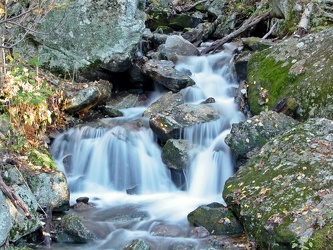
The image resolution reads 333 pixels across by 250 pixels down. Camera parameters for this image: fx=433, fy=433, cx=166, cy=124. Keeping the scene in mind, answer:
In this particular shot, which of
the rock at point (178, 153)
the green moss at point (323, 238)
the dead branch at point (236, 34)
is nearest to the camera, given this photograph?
the green moss at point (323, 238)

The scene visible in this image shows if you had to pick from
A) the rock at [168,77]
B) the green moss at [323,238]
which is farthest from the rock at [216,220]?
the rock at [168,77]

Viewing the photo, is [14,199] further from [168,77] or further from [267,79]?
[168,77]

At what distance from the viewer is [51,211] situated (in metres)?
5.80

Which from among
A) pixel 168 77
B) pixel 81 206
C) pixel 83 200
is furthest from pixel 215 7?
pixel 81 206

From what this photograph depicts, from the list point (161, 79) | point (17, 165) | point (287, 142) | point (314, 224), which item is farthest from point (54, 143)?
point (314, 224)

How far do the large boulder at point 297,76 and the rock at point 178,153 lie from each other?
1559 mm

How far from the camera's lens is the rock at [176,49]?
456 inches

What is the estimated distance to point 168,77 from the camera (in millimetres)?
9859

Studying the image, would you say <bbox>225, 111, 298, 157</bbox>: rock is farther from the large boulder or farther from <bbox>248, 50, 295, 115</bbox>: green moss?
<bbox>248, 50, 295, 115</bbox>: green moss

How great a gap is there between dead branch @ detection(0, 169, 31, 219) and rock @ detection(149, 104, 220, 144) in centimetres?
324

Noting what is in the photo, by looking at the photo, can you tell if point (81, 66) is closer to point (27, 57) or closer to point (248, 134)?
point (27, 57)

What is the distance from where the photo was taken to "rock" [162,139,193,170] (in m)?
7.24

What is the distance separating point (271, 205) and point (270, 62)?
429cm

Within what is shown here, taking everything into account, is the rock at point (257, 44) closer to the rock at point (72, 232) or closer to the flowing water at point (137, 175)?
the flowing water at point (137, 175)
